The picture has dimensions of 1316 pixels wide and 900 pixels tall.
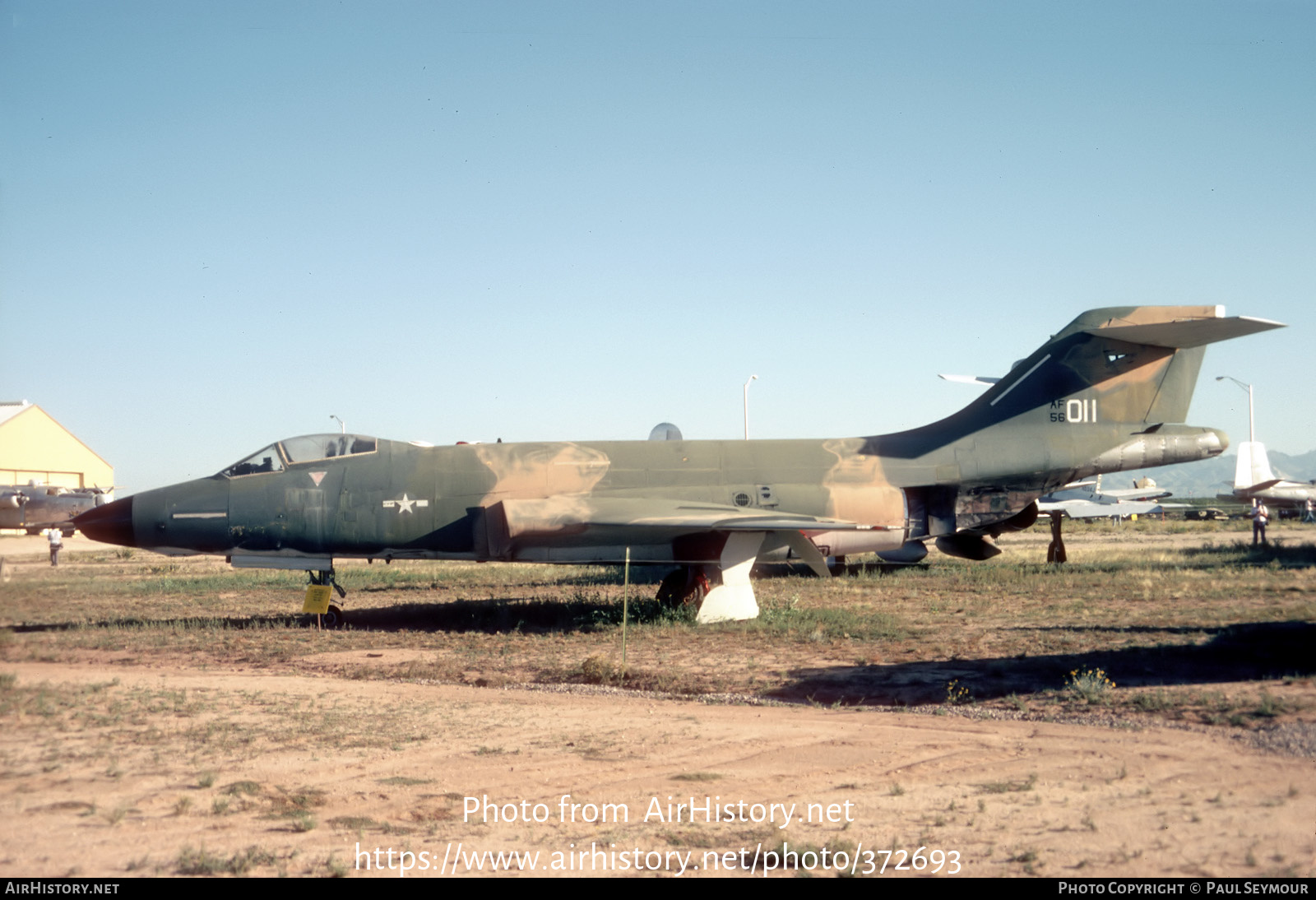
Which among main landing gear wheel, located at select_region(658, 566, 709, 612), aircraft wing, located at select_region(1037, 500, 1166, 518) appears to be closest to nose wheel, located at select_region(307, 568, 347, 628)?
main landing gear wheel, located at select_region(658, 566, 709, 612)

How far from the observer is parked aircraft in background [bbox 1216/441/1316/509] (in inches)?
1948

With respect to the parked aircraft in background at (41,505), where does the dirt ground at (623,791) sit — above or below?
below

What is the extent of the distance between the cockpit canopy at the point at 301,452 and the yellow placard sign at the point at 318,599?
2130 mm

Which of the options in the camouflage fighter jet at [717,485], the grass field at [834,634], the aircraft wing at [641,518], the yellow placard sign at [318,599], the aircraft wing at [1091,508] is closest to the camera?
the grass field at [834,634]

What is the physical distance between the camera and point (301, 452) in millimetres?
16328

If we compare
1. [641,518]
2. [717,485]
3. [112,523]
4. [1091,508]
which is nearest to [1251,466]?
[1091,508]

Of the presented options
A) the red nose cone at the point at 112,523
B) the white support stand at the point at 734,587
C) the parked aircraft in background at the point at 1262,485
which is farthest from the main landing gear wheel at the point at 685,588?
the parked aircraft in background at the point at 1262,485

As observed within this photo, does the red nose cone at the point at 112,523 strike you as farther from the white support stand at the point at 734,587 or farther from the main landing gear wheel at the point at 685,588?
the white support stand at the point at 734,587

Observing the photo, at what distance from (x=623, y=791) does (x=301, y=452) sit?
1182 centimetres

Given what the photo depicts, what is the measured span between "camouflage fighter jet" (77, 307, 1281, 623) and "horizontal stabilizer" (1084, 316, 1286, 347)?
45mm

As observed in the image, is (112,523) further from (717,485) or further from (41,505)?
(41,505)

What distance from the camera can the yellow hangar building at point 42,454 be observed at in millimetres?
24422

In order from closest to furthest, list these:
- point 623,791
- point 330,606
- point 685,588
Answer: point 623,791
point 330,606
point 685,588

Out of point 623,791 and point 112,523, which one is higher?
point 112,523
